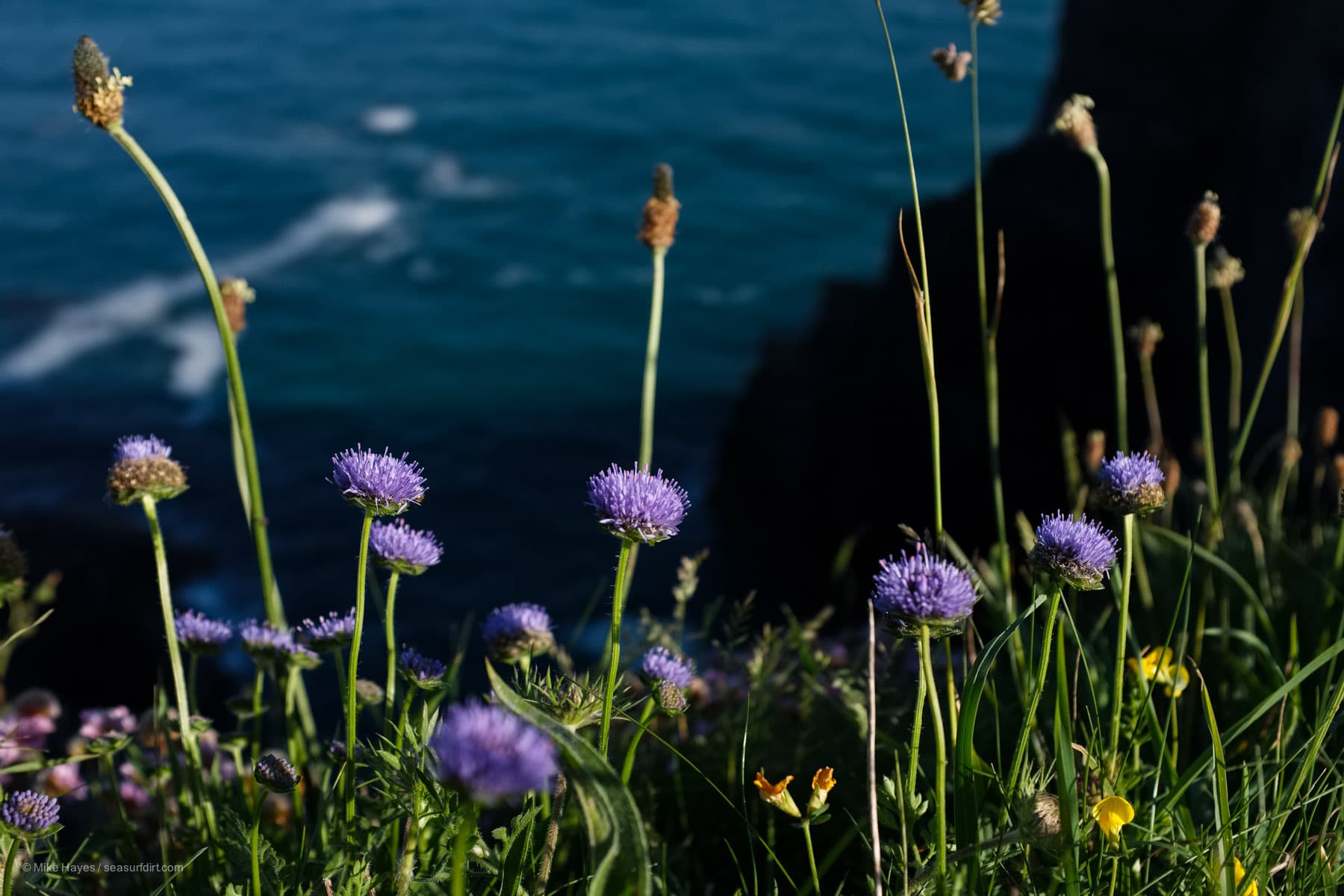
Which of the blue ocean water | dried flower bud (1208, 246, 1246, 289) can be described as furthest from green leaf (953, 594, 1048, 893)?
the blue ocean water

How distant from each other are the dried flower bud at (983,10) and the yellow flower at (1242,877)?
4.97 ft

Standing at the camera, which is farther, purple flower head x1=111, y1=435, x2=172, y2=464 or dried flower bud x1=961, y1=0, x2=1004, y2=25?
dried flower bud x1=961, y1=0, x2=1004, y2=25

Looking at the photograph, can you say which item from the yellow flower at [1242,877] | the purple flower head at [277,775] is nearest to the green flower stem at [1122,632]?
the yellow flower at [1242,877]

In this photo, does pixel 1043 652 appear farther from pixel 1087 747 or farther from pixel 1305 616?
pixel 1305 616

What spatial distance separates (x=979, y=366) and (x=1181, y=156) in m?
3.26

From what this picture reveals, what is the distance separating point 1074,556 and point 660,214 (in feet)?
5.24

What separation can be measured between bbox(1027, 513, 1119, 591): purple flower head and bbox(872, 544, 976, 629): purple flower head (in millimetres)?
135

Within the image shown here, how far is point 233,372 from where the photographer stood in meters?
2.36

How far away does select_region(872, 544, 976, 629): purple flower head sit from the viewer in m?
1.51

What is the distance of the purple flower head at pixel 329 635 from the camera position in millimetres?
2107

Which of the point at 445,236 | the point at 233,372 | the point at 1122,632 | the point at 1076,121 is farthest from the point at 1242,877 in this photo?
the point at 445,236

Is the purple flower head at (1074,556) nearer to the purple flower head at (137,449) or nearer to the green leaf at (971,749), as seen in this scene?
the green leaf at (971,749)

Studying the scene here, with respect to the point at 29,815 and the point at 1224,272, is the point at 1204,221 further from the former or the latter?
the point at 29,815

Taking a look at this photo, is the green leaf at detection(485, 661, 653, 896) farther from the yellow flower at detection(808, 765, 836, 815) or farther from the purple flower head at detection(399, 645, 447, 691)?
the purple flower head at detection(399, 645, 447, 691)
